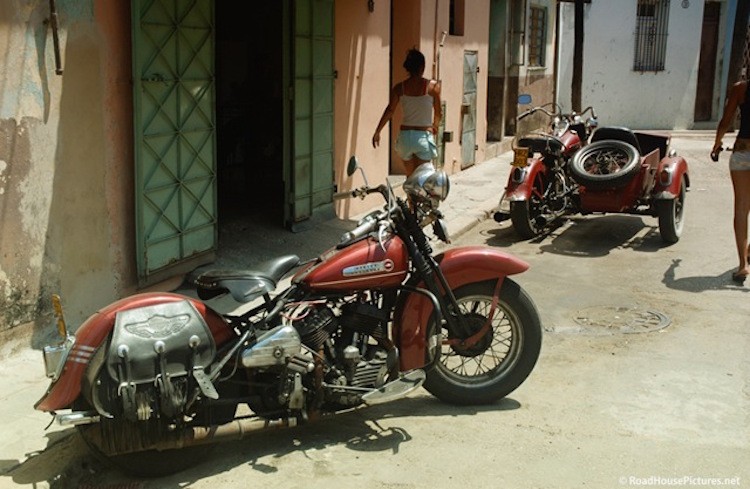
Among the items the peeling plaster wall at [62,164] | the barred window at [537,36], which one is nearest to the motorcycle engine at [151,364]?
the peeling plaster wall at [62,164]

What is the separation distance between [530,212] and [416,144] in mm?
1528

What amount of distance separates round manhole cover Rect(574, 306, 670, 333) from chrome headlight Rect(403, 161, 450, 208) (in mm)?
2401

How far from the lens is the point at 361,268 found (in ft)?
14.7

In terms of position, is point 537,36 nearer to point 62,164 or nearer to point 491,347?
point 62,164

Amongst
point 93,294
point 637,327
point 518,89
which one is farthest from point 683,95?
point 93,294

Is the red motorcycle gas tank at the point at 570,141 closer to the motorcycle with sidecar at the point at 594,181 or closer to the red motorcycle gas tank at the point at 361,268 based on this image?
the motorcycle with sidecar at the point at 594,181

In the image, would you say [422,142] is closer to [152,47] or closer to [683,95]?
[152,47]

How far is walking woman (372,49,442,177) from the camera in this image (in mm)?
8891

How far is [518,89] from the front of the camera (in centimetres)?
1741

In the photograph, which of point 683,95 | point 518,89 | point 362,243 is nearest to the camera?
point 362,243

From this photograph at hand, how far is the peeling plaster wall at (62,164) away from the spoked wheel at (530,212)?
4406mm

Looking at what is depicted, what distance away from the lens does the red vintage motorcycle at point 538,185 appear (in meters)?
9.41

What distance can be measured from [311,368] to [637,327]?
3205mm

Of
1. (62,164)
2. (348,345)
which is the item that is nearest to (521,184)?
(62,164)
